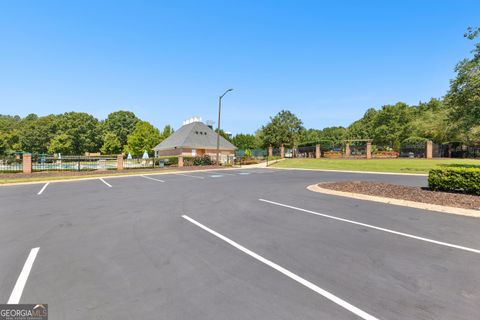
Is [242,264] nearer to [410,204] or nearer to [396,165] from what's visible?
[410,204]

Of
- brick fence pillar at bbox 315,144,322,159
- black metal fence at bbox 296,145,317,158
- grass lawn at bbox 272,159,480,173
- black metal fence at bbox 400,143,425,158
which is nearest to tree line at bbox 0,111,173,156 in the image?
black metal fence at bbox 296,145,317,158

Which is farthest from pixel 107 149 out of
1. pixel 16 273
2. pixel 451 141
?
pixel 451 141

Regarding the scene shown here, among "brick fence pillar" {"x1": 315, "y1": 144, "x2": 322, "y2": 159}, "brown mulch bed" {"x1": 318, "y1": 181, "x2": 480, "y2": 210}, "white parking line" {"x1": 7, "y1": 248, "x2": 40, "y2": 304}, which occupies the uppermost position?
"brick fence pillar" {"x1": 315, "y1": 144, "x2": 322, "y2": 159}

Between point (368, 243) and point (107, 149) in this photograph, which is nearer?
point (368, 243)

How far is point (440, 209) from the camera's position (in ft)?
26.9

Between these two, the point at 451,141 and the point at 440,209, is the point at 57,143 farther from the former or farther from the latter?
the point at 451,141

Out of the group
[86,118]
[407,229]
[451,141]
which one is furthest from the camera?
[86,118]

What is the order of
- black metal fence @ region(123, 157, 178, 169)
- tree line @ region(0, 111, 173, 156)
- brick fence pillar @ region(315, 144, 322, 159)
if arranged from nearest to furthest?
black metal fence @ region(123, 157, 178, 169) < brick fence pillar @ region(315, 144, 322, 159) < tree line @ region(0, 111, 173, 156)

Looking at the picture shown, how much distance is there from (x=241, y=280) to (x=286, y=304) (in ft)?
2.67

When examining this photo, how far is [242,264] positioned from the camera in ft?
13.7

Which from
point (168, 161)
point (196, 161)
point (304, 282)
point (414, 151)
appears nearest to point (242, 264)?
point (304, 282)

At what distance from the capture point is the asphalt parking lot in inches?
118

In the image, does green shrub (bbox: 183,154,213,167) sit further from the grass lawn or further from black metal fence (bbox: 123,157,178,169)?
the grass lawn

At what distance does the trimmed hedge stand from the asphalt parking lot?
3963mm
